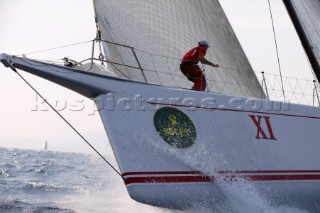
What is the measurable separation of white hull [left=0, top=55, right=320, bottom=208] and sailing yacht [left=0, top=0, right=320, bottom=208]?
0.01 metres

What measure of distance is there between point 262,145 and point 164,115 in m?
1.52

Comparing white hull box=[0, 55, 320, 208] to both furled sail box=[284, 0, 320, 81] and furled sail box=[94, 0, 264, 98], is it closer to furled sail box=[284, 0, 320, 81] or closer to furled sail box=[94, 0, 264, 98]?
furled sail box=[94, 0, 264, 98]

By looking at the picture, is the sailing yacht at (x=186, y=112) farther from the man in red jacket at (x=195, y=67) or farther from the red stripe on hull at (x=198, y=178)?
the man in red jacket at (x=195, y=67)

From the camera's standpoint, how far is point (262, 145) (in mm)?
5680

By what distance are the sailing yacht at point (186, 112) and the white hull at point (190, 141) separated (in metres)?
0.01

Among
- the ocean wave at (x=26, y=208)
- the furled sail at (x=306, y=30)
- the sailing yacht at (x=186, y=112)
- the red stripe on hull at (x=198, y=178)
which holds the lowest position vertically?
the ocean wave at (x=26, y=208)

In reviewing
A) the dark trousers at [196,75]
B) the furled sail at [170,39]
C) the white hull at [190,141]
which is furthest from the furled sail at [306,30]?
the dark trousers at [196,75]

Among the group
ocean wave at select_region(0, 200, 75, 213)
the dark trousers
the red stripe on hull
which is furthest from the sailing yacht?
ocean wave at select_region(0, 200, 75, 213)

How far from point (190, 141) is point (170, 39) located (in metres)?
2.04

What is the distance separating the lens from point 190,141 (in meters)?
5.12

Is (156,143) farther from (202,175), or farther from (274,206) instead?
(274,206)

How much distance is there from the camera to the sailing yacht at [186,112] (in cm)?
486

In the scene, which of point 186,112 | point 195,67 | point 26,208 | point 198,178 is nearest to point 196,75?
point 195,67

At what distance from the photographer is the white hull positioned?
190 inches
